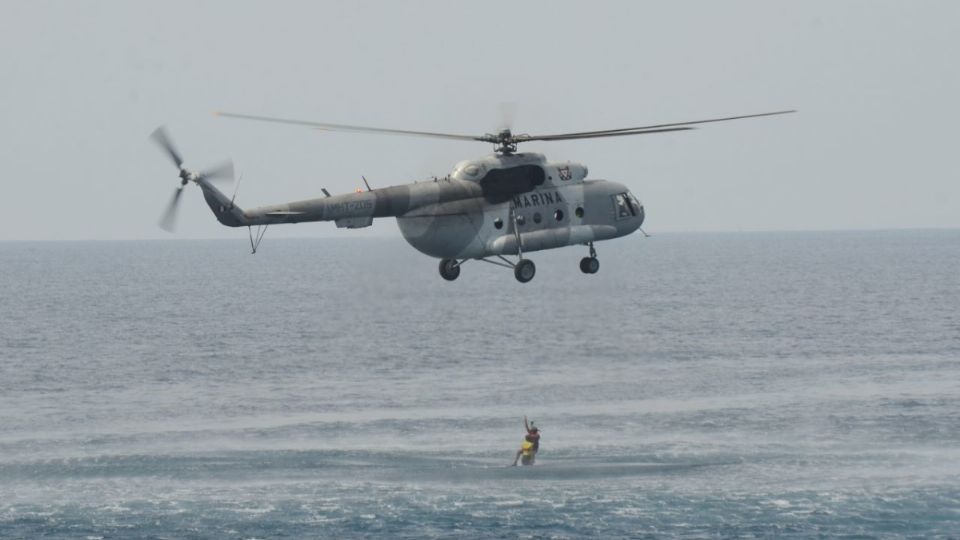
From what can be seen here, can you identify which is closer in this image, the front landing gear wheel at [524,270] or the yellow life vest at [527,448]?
the front landing gear wheel at [524,270]

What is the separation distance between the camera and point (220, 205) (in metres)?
46.5

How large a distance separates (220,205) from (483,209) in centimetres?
1035

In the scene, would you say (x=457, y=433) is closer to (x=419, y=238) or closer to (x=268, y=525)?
(x=268, y=525)

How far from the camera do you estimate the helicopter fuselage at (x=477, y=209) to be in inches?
1905

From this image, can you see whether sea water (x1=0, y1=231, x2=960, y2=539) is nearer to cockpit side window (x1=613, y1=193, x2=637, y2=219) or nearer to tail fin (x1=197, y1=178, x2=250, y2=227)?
cockpit side window (x1=613, y1=193, x2=637, y2=219)

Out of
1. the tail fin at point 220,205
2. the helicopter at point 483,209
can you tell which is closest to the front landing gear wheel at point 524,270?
the helicopter at point 483,209

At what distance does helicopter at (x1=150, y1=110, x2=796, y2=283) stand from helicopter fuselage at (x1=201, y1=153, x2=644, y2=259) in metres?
0.04

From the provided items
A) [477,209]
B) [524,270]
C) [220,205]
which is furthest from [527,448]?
[220,205]


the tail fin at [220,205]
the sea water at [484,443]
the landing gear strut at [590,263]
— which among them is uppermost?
the tail fin at [220,205]

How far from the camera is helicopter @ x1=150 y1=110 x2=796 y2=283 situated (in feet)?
158

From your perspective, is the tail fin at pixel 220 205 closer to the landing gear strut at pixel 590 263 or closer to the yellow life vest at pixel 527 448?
the landing gear strut at pixel 590 263

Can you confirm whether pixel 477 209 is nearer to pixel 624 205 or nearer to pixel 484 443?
pixel 624 205

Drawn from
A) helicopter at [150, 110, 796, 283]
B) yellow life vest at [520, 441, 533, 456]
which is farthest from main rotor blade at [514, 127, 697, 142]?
yellow life vest at [520, 441, 533, 456]

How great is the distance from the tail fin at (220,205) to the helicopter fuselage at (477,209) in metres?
0.04
